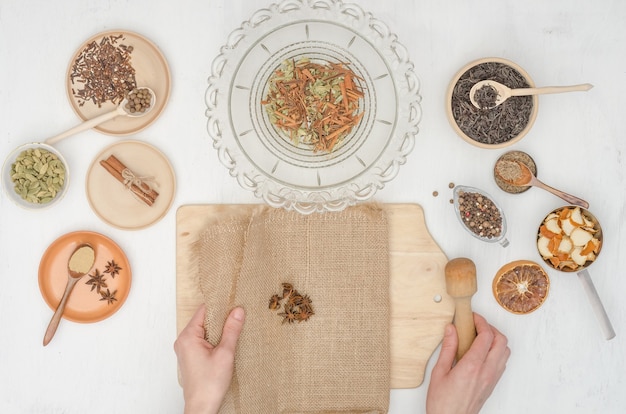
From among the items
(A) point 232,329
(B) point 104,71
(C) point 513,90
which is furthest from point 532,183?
(B) point 104,71

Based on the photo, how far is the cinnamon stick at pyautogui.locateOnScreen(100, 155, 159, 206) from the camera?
1.82 m

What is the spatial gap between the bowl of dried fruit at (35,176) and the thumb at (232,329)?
2.31 feet

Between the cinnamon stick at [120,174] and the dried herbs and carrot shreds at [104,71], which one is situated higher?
the dried herbs and carrot shreds at [104,71]

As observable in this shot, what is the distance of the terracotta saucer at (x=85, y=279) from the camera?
1869mm

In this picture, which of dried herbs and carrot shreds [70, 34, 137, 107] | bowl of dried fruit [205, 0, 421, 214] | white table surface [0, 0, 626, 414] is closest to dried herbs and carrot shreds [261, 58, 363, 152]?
bowl of dried fruit [205, 0, 421, 214]

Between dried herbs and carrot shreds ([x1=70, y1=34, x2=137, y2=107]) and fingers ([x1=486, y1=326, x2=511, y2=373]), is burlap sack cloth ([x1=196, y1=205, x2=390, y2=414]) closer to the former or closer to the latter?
fingers ([x1=486, y1=326, x2=511, y2=373])

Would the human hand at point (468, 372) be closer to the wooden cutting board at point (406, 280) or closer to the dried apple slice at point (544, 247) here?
the wooden cutting board at point (406, 280)

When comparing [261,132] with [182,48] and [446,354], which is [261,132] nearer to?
[182,48]

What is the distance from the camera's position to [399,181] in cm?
189

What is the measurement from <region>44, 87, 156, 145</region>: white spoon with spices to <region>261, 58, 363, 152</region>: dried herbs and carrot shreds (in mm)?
398

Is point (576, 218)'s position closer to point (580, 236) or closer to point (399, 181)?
point (580, 236)

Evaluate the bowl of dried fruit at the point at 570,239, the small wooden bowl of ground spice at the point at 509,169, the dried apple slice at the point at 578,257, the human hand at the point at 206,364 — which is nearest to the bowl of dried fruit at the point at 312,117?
the small wooden bowl of ground spice at the point at 509,169

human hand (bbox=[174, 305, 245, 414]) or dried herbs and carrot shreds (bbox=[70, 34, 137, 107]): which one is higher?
dried herbs and carrot shreds (bbox=[70, 34, 137, 107])

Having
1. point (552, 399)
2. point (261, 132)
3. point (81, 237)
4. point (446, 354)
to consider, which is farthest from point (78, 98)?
point (552, 399)
